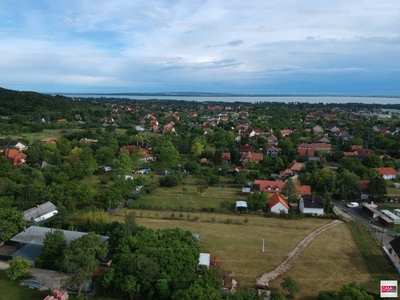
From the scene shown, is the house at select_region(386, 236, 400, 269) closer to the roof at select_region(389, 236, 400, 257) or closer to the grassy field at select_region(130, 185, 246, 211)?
the roof at select_region(389, 236, 400, 257)

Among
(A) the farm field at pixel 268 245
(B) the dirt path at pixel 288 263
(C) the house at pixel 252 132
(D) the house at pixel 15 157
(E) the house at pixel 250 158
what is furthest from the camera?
(C) the house at pixel 252 132

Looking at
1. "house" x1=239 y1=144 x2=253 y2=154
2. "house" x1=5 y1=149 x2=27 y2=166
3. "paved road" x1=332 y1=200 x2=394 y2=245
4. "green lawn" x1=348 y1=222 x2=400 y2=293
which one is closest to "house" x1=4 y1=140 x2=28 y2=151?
"house" x1=5 y1=149 x2=27 y2=166

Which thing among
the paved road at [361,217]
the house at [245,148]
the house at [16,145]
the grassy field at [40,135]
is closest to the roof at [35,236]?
the paved road at [361,217]

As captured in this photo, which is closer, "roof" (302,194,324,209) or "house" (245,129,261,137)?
"roof" (302,194,324,209)

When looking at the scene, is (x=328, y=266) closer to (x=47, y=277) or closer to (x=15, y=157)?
(x=47, y=277)

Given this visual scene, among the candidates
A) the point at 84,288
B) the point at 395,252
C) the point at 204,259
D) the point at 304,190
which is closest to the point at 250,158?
the point at 304,190

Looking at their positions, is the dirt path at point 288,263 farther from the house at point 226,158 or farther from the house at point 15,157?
the house at point 15,157
